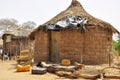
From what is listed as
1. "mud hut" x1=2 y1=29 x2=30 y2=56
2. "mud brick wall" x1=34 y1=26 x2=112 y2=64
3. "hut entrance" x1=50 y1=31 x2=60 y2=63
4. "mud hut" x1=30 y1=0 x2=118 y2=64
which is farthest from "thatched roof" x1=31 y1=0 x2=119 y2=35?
"mud hut" x1=2 y1=29 x2=30 y2=56

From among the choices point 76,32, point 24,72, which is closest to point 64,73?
point 24,72

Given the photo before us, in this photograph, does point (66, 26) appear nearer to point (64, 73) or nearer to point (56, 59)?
point (56, 59)

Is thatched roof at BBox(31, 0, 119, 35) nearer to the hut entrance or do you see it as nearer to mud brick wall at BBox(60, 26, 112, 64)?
mud brick wall at BBox(60, 26, 112, 64)

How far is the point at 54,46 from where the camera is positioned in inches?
606

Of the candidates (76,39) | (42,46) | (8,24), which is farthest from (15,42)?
(8,24)

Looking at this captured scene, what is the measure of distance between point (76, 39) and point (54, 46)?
163 cm

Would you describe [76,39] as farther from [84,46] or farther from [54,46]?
[54,46]

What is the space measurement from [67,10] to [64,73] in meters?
6.53

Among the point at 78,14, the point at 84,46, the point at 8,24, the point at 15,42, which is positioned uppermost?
the point at 8,24

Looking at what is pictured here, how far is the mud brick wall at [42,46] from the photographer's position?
15.4 m

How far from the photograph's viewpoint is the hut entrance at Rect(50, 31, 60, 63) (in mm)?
15083

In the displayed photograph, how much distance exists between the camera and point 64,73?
1044cm

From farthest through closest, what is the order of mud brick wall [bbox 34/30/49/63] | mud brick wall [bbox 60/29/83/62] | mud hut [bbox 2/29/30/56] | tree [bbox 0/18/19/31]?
tree [bbox 0/18/19/31]
mud hut [bbox 2/29/30/56]
mud brick wall [bbox 34/30/49/63]
mud brick wall [bbox 60/29/83/62]

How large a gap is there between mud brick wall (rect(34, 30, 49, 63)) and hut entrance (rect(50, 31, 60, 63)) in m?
0.32
